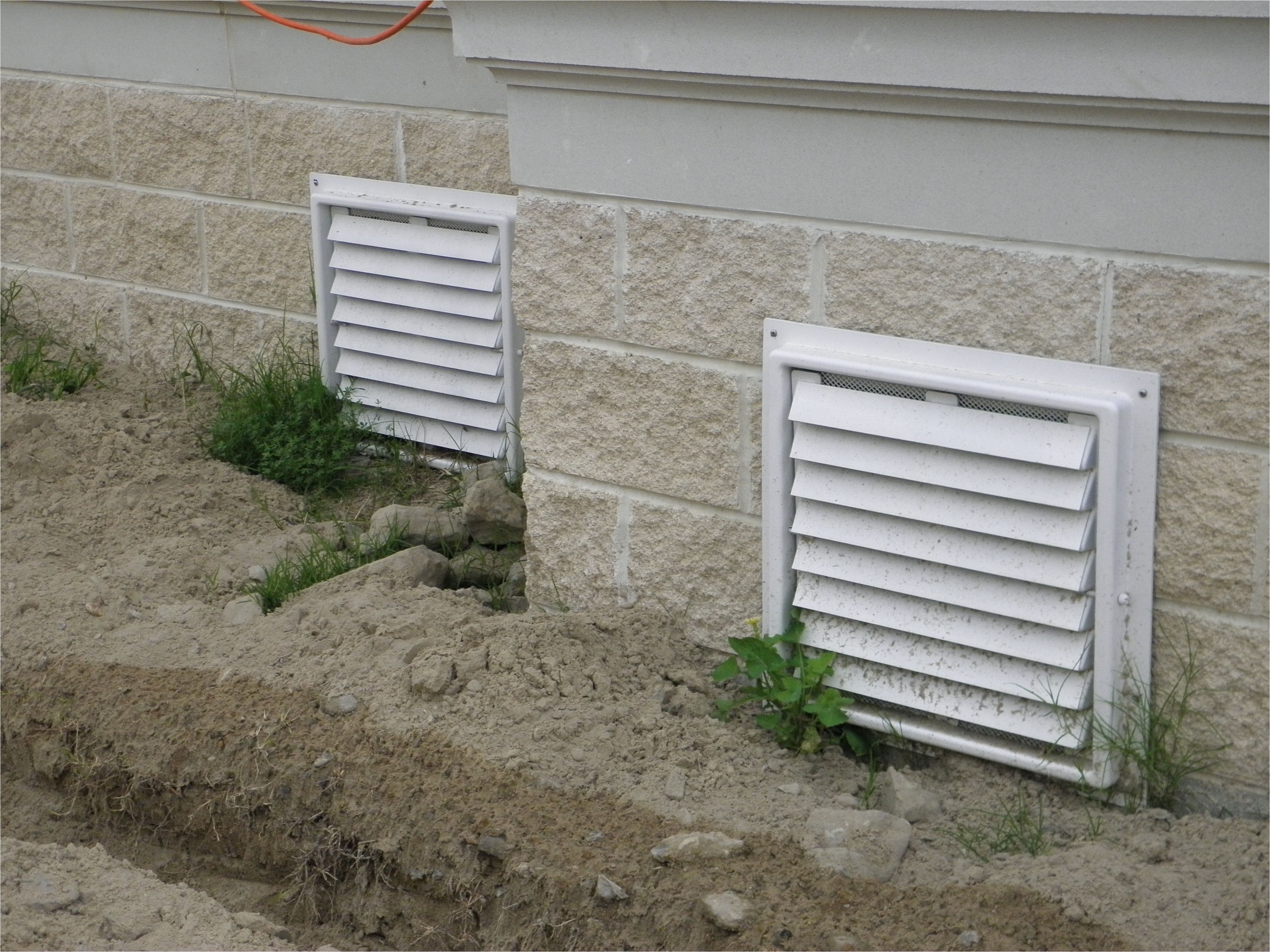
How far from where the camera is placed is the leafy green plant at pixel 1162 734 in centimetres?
279

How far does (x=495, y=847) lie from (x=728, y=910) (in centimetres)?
52

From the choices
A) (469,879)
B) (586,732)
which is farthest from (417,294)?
(469,879)

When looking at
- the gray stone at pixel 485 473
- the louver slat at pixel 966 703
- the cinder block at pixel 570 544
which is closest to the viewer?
the louver slat at pixel 966 703

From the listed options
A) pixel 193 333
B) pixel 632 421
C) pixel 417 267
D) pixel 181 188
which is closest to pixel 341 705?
pixel 632 421

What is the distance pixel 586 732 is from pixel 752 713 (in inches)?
16.2

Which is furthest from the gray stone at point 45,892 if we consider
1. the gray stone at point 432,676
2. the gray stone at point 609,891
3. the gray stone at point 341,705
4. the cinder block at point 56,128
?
the cinder block at point 56,128

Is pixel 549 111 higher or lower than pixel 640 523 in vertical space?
higher

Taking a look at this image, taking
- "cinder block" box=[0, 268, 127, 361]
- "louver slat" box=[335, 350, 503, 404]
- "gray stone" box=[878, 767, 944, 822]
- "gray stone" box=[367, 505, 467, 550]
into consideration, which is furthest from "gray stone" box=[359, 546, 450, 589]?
"cinder block" box=[0, 268, 127, 361]

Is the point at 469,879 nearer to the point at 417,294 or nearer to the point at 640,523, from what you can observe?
the point at 640,523

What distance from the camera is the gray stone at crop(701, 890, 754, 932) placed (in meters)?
2.56

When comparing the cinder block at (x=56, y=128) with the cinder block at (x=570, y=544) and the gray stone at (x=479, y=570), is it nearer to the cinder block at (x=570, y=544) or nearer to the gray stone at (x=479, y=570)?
the gray stone at (x=479, y=570)

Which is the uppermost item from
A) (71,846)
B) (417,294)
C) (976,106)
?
(976,106)

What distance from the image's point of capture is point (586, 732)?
3.13 metres

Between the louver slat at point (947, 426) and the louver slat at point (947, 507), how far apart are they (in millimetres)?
108
